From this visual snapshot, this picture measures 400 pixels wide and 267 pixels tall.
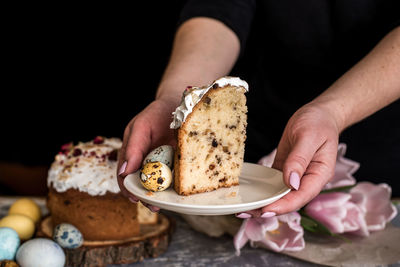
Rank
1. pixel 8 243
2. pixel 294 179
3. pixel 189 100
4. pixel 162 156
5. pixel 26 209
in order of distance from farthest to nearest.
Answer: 1. pixel 26 209
2. pixel 8 243
3. pixel 162 156
4. pixel 189 100
5. pixel 294 179

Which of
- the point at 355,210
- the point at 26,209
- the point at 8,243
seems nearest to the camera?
the point at 8,243

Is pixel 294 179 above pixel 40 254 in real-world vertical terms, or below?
above

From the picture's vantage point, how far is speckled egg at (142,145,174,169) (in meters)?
1.47

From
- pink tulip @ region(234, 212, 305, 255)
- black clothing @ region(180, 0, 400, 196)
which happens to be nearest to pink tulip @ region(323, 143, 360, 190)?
pink tulip @ region(234, 212, 305, 255)

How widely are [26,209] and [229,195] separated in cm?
→ 104

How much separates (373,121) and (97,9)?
269 cm

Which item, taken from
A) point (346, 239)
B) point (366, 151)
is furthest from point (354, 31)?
point (346, 239)

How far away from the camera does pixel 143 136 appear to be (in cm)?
158

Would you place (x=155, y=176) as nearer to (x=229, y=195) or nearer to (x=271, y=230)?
(x=229, y=195)

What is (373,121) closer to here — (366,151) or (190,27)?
(366,151)

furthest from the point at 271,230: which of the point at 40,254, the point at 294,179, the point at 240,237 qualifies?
the point at 40,254

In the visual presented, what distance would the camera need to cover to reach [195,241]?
1862 mm

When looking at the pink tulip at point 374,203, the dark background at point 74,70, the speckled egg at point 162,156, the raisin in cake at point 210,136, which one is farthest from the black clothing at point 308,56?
the dark background at point 74,70

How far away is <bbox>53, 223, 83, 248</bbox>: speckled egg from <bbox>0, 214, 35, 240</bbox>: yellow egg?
19 centimetres
